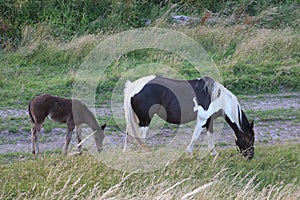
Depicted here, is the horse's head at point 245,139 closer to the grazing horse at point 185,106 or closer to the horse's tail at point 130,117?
the grazing horse at point 185,106

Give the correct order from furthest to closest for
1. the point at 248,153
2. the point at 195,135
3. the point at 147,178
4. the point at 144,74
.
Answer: the point at 144,74 → the point at 195,135 → the point at 248,153 → the point at 147,178

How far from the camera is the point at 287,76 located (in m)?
11.7

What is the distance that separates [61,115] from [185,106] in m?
1.80

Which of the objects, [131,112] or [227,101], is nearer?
[227,101]

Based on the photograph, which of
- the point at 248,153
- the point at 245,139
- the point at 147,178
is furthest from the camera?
the point at 245,139

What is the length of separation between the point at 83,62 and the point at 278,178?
638 cm

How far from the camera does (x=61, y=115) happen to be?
26.9ft

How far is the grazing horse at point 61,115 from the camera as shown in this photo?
8039 mm

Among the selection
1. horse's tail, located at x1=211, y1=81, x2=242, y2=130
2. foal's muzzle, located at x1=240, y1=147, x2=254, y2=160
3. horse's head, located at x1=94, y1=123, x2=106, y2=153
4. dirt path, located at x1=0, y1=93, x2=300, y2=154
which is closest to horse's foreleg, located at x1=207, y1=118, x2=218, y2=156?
horse's tail, located at x1=211, y1=81, x2=242, y2=130

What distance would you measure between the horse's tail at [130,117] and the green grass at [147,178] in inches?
43.2

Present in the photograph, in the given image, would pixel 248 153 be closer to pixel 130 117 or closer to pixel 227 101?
pixel 227 101

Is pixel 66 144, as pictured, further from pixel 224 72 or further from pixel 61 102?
pixel 224 72

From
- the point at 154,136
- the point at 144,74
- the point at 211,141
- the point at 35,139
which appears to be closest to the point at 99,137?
the point at 35,139

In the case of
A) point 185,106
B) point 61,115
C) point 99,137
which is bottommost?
point 99,137
